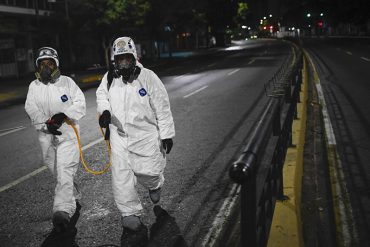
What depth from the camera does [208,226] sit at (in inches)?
157

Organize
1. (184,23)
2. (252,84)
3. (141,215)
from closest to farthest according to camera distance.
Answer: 1. (141,215)
2. (252,84)
3. (184,23)

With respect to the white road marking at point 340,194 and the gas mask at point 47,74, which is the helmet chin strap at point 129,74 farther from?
the white road marking at point 340,194

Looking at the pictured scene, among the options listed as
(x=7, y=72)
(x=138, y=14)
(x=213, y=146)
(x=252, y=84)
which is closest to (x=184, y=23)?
(x=138, y=14)

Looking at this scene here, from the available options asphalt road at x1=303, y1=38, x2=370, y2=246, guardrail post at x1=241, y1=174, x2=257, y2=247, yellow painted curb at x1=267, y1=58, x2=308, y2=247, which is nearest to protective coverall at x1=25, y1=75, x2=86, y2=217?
yellow painted curb at x1=267, y1=58, x2=308, y2=247

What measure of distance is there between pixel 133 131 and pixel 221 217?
1.29 metres

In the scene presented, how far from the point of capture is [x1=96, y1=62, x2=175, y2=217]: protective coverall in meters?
3.93

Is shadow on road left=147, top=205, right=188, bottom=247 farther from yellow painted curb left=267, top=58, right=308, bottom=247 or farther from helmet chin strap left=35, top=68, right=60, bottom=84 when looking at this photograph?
helmet chin strap left=35, top=68, right=60, bottom=84

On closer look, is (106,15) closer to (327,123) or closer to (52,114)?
(327,123)

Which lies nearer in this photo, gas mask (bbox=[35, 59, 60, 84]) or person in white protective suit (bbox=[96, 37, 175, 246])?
person in white protective suit (bbox=[96, 37, 175, 246])

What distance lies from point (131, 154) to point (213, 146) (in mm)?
3307

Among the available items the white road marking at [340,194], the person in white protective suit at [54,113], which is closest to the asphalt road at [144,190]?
the person in white protective suit at [54,113]

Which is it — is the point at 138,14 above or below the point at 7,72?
above

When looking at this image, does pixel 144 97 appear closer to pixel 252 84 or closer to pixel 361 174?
pixel 361 174

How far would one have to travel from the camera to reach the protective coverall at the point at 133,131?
3.93 metres
